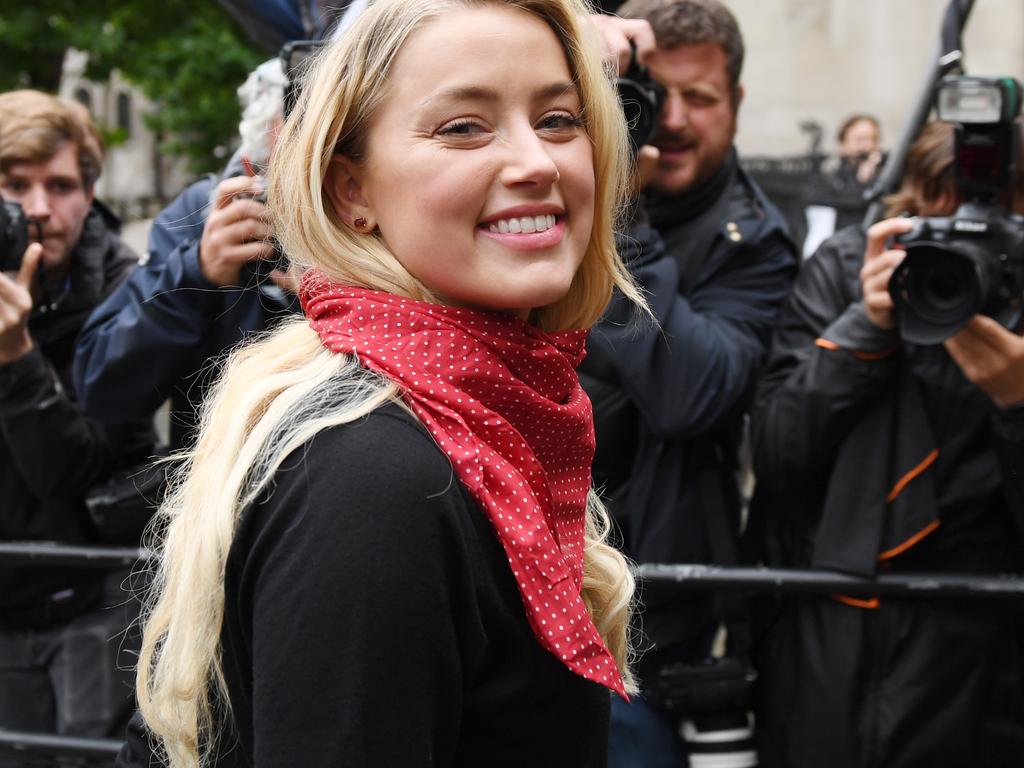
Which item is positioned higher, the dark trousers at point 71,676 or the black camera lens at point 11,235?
the black camera lens at point 11,235

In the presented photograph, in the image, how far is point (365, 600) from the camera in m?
1.35

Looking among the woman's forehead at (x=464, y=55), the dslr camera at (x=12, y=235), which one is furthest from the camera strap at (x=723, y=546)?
the dslr camera at (x=12, y=235)

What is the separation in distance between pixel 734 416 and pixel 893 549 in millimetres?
505

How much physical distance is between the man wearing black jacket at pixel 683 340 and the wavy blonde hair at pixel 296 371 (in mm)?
1227

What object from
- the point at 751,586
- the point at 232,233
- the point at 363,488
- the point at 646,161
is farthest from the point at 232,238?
the point at 363,488

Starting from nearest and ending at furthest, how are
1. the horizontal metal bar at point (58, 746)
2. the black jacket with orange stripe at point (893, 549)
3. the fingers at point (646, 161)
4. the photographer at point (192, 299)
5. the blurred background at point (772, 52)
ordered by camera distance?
the black jacket with orange stripe at point (893, 549) < the photographer at point (192, 299) < the fingers at point (646, 161) < the horizontal metal bar at point (58, 746) < the blurred background at point (772, 52)

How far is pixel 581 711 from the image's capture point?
1.66 meters

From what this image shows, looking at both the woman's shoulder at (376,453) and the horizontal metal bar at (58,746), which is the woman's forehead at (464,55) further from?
the horizontal metal bar at (58,746)

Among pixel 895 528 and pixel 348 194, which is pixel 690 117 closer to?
pixel 895 528

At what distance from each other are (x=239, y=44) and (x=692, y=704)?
13934mm

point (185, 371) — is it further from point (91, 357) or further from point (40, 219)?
point (40, 219)

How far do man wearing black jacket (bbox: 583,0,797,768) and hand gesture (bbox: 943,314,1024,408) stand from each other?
53 centimetres

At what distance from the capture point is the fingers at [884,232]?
118 inches

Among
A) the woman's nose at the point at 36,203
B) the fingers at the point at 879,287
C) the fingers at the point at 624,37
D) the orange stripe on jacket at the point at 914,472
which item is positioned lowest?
the orange stripe on jacket at the point at 914,472
